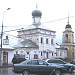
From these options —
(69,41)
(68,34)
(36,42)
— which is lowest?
(36,42)

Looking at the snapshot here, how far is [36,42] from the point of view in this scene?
249ft

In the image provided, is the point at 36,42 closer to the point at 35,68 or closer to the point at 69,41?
the point at 69,41

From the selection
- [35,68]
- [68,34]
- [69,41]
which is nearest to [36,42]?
[68,34]

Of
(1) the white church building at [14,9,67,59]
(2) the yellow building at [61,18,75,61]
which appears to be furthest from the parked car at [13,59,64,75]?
(2) the yellow building at [61,18,75,61]

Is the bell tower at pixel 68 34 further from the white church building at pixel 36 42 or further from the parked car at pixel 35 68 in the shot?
the parked car at pixel 35 68

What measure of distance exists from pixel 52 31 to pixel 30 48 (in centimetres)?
1122

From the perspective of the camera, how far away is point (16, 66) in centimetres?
2428

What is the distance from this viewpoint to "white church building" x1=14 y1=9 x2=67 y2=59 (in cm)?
7269

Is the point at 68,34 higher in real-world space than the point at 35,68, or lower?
higher

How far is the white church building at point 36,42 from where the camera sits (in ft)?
238

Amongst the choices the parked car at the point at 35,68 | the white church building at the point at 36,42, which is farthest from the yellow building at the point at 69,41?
the parked car at the point at 35,68

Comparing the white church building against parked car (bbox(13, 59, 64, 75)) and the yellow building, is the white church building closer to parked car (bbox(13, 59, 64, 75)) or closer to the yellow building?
the yellow building

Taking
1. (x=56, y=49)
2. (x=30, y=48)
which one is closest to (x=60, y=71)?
(x=30, y=48)

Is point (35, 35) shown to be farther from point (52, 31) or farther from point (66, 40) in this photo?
point (66, 40)
